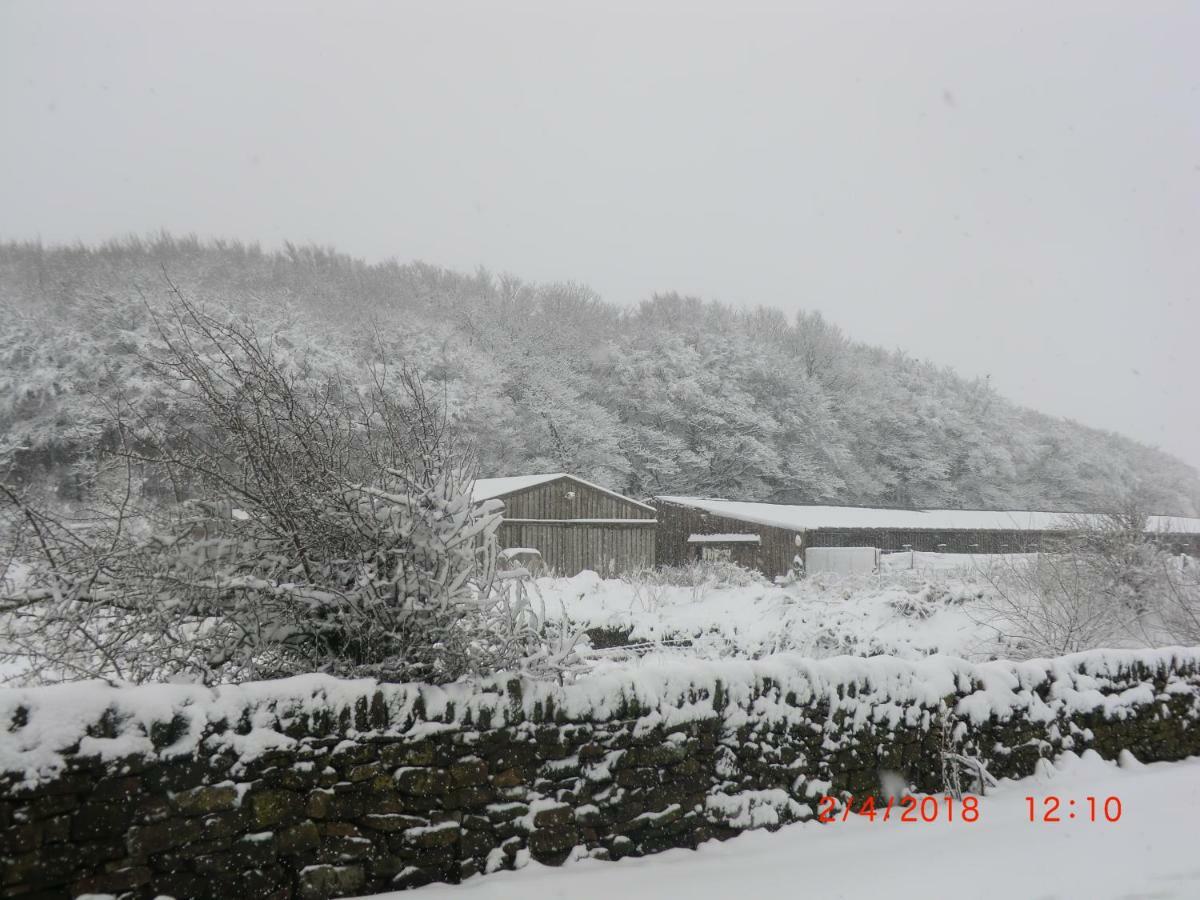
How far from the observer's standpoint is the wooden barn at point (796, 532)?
23.8 m

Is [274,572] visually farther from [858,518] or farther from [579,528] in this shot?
[858,518]

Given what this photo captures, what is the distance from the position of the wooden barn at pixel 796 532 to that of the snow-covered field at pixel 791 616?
23.5ft

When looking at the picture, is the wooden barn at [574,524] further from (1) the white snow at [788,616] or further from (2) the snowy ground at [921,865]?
(2) the snowy ground at [921,865]

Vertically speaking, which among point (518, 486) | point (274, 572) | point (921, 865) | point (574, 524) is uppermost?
point (518, 486)

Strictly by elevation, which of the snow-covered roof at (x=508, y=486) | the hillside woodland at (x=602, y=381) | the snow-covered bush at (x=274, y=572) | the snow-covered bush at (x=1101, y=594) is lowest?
the snow-covered bush at (x=1101, y=594)

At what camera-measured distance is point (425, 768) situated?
3.88 meters

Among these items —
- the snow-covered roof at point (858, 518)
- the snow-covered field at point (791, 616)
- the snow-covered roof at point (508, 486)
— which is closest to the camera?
the snow-covered field at point (791, 616)

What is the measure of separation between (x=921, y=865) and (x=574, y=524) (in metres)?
18.0

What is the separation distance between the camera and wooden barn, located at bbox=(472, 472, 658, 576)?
21734 mm

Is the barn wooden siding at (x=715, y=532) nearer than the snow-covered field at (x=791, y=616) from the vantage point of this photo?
No

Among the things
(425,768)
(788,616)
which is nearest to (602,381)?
(788,616)

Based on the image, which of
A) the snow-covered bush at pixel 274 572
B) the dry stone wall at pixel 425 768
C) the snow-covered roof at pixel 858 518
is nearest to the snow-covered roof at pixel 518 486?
the snow-covered roof at pixel 858 518

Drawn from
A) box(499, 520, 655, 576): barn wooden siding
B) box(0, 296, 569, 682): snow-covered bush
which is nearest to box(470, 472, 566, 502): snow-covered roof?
box(499, 520, 655, 576): barn wooden siding

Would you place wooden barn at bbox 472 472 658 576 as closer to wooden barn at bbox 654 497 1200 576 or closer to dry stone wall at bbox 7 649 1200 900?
wooden barn at bbox 654 497 1200 576
